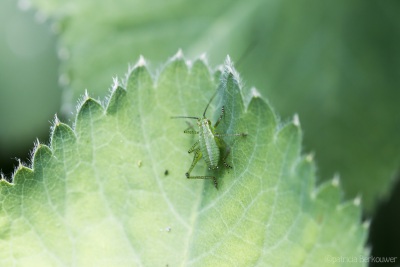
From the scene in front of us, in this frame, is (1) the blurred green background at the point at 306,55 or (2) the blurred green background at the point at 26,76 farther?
(2) the blurred green background at the point at 26,76

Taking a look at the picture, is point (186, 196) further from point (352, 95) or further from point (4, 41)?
point (4, 41)

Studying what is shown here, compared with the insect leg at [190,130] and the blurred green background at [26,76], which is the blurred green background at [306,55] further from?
the insect leg at [190,130]

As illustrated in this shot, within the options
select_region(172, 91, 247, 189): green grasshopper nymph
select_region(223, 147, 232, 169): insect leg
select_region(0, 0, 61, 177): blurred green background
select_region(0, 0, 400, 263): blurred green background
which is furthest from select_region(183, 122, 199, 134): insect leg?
select_region(0, 0, 61, 177): blurred green background

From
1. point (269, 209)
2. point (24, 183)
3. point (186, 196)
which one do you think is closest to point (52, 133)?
point (24, 183)

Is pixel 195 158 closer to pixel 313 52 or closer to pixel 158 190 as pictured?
pixel 158 190

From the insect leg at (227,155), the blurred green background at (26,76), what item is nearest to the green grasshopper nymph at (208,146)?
the insect leg at (227,155)

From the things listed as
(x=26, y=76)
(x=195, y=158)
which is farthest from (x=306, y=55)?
(x=26, y=76)

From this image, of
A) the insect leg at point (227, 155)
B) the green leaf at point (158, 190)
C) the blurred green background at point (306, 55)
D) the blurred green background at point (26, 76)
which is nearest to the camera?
the green leaf at point (158, 190)

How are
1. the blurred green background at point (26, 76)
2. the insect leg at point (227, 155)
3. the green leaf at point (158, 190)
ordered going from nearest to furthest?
the green leaf at point (158, 190) → the insect leg at point (227, 155) → the blurred green background at point (26, 76)
